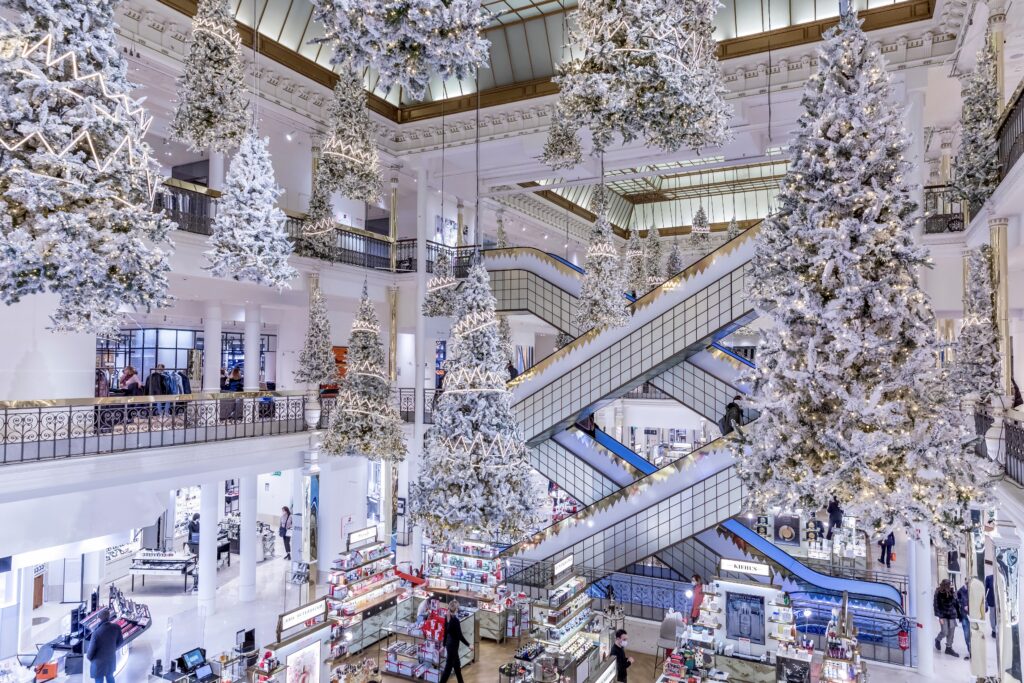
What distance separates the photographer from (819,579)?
11.6m

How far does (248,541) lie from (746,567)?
29.9 feet

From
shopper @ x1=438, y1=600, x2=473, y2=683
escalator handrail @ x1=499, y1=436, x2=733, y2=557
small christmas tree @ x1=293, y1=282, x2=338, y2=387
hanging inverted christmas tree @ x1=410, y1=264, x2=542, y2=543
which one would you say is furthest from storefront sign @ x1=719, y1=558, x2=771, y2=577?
small christmas tree @ x1=293, y1=282, x2=338, y2=387

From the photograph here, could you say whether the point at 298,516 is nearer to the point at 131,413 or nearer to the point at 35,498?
the point at 131,413

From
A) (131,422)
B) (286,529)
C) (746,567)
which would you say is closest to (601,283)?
(746,567)

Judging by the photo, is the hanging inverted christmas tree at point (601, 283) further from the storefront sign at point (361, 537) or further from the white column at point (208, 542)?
the white column at point (208, 542)

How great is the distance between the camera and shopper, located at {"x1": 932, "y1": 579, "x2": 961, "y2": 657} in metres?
9.42

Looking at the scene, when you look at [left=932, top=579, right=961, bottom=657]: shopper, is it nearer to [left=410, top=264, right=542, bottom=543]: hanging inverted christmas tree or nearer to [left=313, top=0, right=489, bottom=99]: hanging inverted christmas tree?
[left=410, top=264, right=542, bottom=543]: hanging inverted christmas tree

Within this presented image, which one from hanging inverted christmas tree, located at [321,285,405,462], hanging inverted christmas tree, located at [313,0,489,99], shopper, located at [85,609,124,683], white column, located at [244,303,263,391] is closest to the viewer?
hanging inverted christmas tree, located at [313,0,489,99]

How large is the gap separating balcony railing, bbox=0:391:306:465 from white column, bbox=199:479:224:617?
2.01m

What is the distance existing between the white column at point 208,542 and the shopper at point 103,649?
3709 millimetres

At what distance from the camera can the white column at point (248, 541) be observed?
474 inches

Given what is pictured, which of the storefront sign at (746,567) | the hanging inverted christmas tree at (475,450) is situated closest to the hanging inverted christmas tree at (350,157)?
the hanging inverted christmas tree at (475,450)

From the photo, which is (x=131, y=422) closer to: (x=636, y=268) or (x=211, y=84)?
(x=211, y=84)

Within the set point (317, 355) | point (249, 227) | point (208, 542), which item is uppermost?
point (249, 227)
